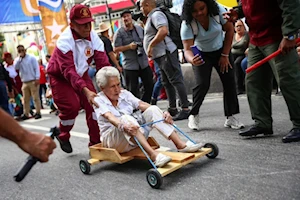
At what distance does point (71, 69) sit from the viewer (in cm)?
395

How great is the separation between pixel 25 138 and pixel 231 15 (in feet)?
10.7

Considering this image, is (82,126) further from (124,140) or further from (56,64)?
(124,140)

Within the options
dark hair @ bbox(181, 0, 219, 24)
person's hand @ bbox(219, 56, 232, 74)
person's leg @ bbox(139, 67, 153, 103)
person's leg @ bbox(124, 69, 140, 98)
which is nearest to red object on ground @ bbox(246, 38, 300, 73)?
person's hand @ bbox(219, 56, 232, 74)

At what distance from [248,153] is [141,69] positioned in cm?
354

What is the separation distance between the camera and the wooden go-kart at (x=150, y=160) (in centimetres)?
297

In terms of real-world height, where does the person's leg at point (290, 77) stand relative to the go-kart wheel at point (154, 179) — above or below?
above

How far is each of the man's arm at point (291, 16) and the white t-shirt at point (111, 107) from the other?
1652 millimetres

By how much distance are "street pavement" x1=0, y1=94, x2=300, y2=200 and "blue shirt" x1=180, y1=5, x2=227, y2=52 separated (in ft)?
3.66

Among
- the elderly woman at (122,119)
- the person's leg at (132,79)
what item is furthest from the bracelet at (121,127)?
the person's leg at (132,79)

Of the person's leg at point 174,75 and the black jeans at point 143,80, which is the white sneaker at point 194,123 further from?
the black jeans at point 143,80

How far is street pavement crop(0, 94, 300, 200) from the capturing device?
2.75 meters

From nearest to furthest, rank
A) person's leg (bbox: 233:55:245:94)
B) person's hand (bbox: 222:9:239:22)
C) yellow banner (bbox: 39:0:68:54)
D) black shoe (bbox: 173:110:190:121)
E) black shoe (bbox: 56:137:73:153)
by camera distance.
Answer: person's hand (bbox: 222:9:239:22)
black shoe (bbox: 56:137:73:153)
black shoe (bbox: 173:110:190:121)
person's leg (bbox: 233:55:245:94)
yellow banner (bbox: 39:0:68:54)

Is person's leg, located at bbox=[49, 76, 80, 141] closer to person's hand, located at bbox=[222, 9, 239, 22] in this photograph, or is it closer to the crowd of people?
the crowd of people

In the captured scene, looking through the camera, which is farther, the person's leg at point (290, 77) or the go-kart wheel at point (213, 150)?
the person's leg at point (290, 77)
